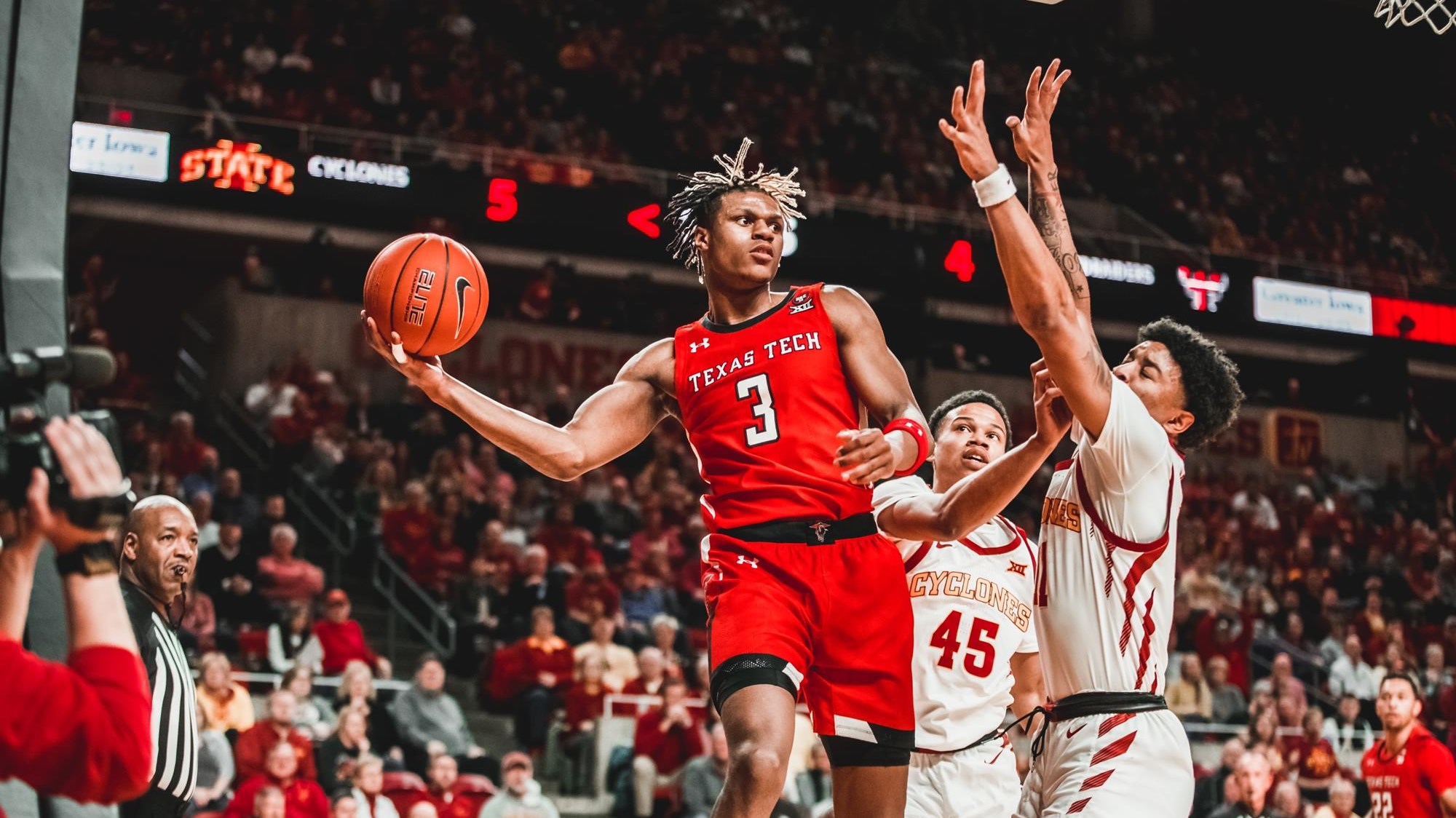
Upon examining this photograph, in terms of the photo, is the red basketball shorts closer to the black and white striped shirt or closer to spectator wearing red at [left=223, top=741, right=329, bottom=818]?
the black and white striped shirt

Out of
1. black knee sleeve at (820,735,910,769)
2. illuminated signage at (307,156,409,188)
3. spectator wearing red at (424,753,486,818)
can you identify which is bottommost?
spectator wearing red at (424,753,486,818)

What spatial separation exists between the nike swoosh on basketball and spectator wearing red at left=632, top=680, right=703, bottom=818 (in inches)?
260

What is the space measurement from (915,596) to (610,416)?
4.44 feet

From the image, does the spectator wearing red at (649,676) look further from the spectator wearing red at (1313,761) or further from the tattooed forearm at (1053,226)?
the tattooed forearm at (1053,226)

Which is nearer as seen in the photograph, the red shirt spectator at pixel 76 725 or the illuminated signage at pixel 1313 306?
the red shirt spectator at pixel 76 725

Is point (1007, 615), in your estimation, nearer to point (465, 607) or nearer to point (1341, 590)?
point (465, 607)

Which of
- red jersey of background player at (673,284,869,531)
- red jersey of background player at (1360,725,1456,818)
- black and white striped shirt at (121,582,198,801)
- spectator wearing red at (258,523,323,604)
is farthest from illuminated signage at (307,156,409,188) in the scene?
red jersey of background player at (673,284,869,531)

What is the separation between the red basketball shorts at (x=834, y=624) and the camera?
451 cm

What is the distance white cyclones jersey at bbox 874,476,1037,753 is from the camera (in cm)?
552

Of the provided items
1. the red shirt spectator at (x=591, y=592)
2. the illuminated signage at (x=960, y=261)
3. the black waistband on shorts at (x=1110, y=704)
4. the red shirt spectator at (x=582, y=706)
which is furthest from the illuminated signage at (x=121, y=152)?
the black waistband on shorts at (x=1110, y=704)

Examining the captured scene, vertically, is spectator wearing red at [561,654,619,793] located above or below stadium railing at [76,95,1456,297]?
below

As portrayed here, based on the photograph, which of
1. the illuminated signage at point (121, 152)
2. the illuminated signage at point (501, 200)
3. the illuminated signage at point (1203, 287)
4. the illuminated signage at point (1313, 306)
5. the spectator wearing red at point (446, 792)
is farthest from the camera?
the illuminated signage at point (1313, 306)

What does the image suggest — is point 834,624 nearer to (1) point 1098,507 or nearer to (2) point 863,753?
(2) point 863,753

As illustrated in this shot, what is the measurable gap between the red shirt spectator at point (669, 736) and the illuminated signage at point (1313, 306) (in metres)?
12.8
